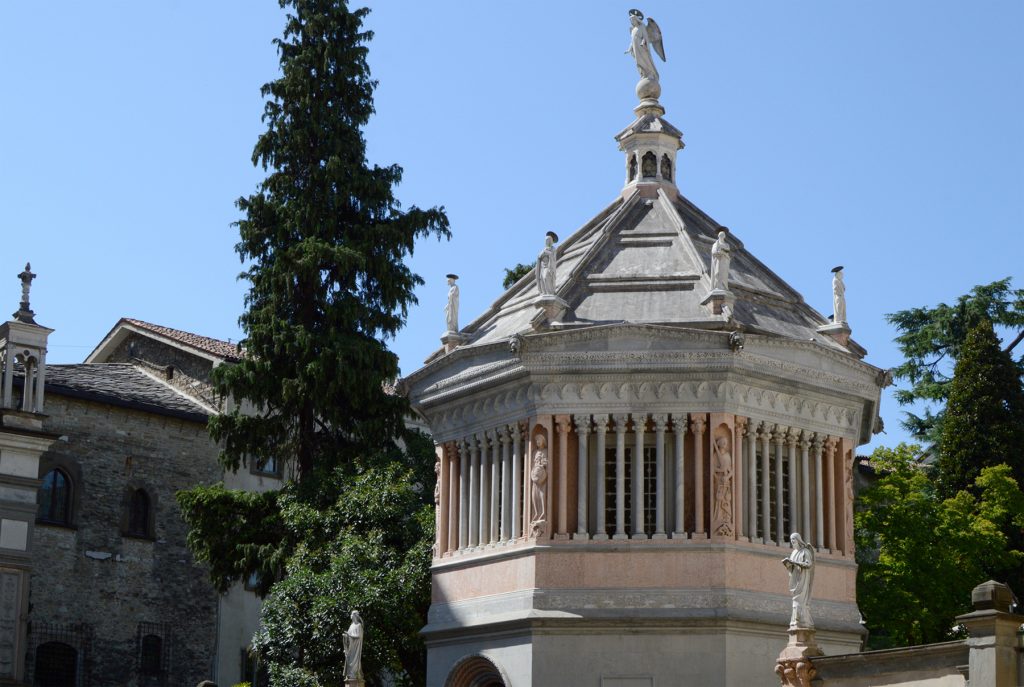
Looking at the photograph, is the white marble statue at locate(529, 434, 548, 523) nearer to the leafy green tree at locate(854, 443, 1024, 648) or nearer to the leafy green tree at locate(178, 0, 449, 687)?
the leafy green tree at locate(178, 0, 449, 687)

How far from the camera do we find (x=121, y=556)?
44.3 metres

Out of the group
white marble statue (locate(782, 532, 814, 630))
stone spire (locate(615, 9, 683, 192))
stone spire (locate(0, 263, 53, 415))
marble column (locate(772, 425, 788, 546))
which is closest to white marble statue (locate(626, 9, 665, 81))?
stone spire (locate(615, 9, 683, 192))

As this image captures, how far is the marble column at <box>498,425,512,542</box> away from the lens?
28.6 m

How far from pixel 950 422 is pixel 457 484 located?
17.0 metres

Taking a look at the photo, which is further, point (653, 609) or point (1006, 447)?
point (1006, 447)

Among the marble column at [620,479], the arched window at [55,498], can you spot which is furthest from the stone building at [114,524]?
the marble column at [620,479]

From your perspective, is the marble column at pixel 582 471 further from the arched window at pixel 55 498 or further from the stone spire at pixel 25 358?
the arched window at pixel 55 498

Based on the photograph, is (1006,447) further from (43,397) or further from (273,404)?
(43,397)

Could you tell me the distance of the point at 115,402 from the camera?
44.7 metres

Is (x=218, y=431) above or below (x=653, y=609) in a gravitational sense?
above

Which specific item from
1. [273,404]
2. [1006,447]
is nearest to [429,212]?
[273,404]

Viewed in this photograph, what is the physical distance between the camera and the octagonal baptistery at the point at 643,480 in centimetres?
2681

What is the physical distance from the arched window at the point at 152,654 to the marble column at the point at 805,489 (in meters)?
22.7

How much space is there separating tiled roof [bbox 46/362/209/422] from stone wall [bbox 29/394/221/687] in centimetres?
34
